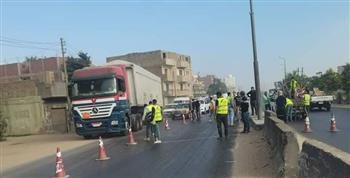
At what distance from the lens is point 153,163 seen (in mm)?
14164

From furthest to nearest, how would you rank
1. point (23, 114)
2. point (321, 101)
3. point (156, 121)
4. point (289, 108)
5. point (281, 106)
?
point (23, 114) < point (321, 101) < point (289, 108) < point (281, 106) < point (156, 121)

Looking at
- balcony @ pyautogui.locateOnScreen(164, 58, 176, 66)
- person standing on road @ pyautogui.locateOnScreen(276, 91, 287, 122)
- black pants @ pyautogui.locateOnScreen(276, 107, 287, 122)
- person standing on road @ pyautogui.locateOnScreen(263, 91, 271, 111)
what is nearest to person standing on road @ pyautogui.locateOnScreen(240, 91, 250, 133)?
person standing on road @ pyautogui.locateOnScreen(276, 91, 287, 122)

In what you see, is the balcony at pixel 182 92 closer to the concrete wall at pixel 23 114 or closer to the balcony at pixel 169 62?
the balcony at pixel 169 62

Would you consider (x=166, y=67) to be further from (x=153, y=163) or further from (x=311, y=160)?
(x=311, y=160)

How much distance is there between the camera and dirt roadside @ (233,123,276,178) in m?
11.7

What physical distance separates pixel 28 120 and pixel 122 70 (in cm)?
1637

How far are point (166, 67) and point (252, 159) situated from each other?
100 metres

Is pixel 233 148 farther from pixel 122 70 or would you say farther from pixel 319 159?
pixel 122 70

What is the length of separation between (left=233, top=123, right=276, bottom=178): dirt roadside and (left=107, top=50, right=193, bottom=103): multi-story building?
85415mm

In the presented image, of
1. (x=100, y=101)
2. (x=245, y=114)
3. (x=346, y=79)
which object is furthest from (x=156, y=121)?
(x=346, y=79)

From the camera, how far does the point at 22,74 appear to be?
327 feet

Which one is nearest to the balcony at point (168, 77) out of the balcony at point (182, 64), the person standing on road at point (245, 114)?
the balcony at point (182, 64)

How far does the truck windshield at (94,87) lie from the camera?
2625cm

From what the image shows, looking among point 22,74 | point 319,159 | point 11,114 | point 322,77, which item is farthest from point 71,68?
point 319,159
